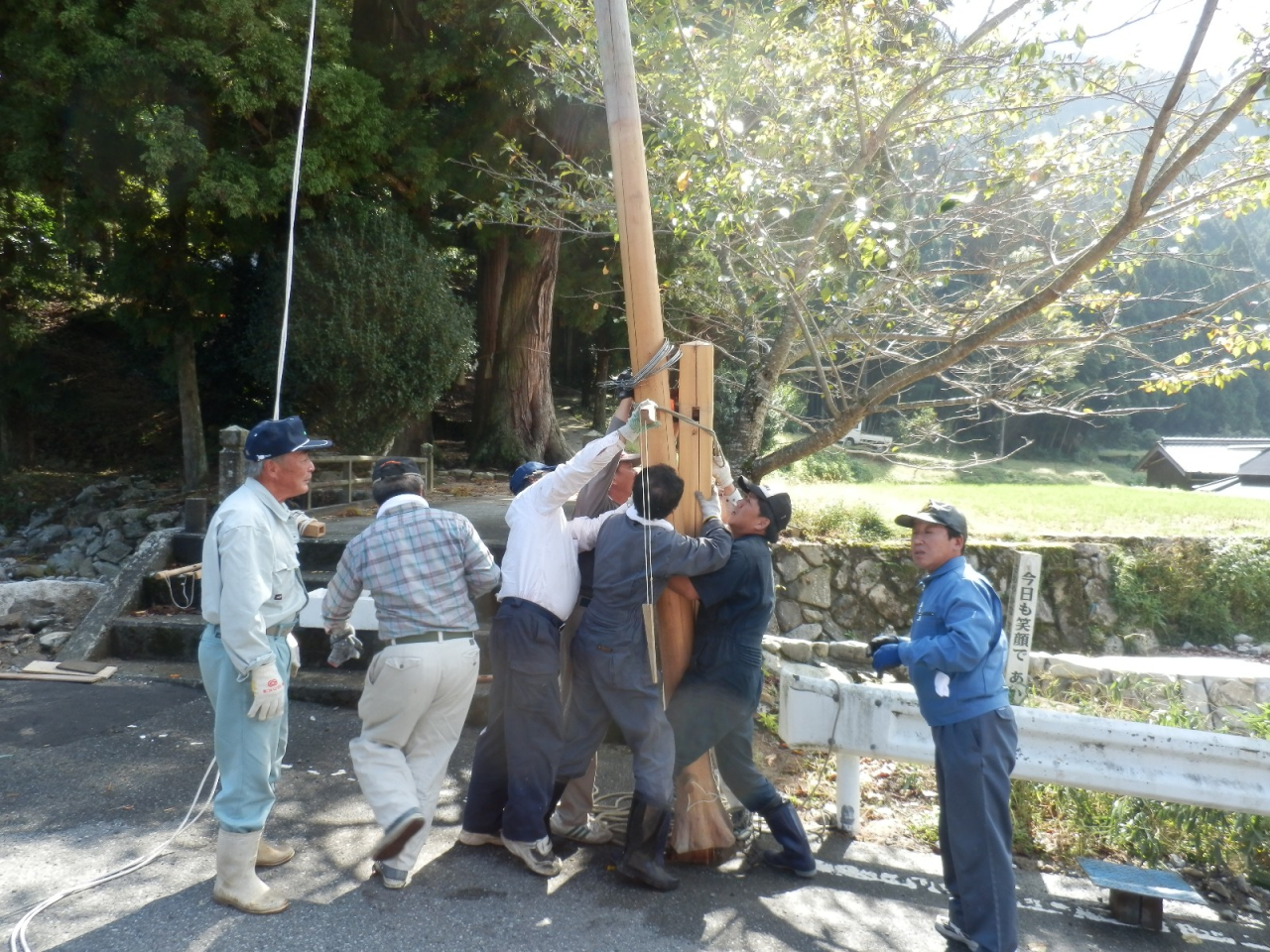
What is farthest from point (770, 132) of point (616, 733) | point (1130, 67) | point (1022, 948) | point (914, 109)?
point (1022, 948)

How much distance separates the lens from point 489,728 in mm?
4727

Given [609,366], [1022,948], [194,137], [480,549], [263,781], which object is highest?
[194,137]

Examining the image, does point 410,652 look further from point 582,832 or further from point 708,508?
point 708,508

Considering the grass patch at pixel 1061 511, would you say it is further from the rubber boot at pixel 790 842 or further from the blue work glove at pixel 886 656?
the blue work glove at pixel 886 656

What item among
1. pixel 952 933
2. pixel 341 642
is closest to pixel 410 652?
pixel 341 642

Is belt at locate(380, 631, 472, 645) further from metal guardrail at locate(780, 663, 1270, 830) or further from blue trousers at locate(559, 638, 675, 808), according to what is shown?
metal guardrail at locate(780, 663, 1270, 830)

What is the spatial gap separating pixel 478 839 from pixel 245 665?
1532 mm

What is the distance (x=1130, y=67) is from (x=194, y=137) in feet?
27.2

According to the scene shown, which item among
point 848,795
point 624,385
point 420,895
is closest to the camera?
point 420,895

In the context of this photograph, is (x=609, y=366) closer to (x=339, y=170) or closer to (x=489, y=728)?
(x=339, y=170)

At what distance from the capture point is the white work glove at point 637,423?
14.9 feet

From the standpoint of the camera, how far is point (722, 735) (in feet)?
15.4

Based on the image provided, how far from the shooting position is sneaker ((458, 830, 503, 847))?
4727mm

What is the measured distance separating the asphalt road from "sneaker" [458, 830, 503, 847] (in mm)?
59
